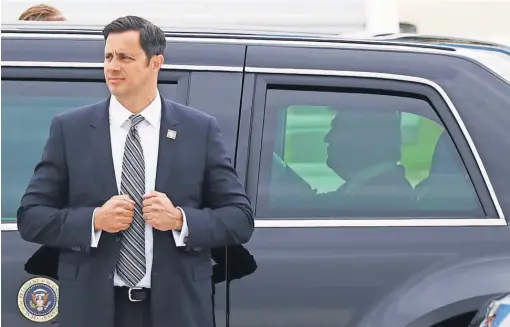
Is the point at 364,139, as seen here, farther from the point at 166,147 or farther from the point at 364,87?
the point at 166,147

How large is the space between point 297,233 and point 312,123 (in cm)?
36

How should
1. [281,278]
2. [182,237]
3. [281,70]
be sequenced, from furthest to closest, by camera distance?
[281,70]
[281,278]
[182,237]

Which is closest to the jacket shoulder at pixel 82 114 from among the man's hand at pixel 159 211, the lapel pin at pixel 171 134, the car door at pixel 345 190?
the lapel pin at pixel 171 134

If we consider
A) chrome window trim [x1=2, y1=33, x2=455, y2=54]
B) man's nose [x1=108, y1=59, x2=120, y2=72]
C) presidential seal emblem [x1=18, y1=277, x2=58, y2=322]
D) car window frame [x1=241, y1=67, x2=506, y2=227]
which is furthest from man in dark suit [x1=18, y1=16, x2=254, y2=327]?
chrome window trim [x1=2, y1=33, x2=455, y2=54]

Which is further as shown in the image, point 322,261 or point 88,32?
point 88,32

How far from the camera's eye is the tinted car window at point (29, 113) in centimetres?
307

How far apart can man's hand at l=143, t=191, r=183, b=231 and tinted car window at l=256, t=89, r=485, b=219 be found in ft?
1.36

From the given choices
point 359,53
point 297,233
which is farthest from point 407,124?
point 297,233

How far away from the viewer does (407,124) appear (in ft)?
10.0

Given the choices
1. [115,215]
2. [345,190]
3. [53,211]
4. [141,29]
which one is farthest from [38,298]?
[345,190]

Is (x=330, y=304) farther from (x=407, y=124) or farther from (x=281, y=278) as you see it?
(x=407, y=124)

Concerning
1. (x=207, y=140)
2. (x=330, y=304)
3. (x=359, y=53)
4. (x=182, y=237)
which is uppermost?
(x=359, y=53)

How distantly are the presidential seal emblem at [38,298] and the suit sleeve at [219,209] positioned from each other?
0.47 m

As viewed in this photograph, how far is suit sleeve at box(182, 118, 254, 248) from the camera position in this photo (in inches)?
106
